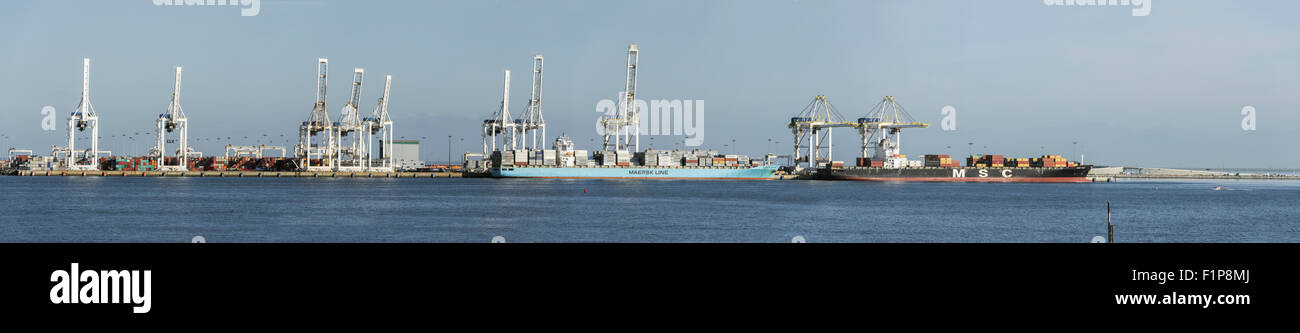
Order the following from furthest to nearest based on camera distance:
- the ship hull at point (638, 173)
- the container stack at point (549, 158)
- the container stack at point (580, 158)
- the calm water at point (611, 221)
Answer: the container stack at point (580, 158) → the container stack at point (549, 158) → the ship hull at point (638, 173) → the calm water at point (611, 221)

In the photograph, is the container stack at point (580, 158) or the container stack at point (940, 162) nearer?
the container stack at point (940, 162)

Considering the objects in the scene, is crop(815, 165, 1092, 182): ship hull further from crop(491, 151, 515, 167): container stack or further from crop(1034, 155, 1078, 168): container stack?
crop(491, 151, 515, 167): container stack

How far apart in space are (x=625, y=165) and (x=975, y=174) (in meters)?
58.8

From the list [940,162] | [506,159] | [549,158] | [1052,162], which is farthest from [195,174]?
[1052,162]

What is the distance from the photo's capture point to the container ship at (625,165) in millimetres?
166375

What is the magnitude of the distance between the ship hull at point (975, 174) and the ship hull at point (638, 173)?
2184cm

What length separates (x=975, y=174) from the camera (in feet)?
493

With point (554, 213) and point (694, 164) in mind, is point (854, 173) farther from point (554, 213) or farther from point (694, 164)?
point (554, 213)
